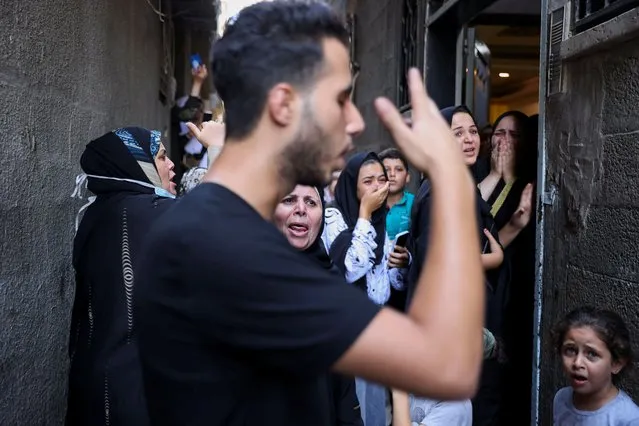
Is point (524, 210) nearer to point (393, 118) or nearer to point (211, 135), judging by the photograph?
point (211, 135)

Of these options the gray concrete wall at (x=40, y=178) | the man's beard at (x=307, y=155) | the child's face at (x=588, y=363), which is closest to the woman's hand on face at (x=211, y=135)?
the gray concrete wall at (x=40, y=178)

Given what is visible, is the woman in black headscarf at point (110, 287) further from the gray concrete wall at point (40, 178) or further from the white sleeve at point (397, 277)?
the white sleeve at point (397, 277)

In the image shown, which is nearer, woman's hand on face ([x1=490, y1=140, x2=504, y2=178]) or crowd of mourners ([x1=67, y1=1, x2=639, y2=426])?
crowd of mourners ([x1=67, y1=1, x2=639, y2=426])

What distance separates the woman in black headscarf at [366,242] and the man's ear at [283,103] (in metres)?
1.98

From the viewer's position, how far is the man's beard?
1243 mm

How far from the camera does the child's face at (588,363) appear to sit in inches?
104

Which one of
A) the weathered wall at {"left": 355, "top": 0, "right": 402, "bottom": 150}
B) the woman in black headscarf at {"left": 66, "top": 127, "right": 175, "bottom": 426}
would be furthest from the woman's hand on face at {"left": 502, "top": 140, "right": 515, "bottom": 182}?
the weathered wall at {"left": 355, "top": 0, "right": 402, "bottom": 150}

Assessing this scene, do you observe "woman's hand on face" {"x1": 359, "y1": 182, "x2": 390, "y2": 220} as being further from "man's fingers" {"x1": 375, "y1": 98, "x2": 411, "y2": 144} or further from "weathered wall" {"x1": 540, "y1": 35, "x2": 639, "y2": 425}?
"man's fingers" {"x1": 375, "y1": 98, "x2": 411, "y2": 144}

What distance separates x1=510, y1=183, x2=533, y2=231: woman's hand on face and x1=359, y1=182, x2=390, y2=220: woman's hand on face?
81 cm

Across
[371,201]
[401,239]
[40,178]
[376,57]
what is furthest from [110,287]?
[376,57]

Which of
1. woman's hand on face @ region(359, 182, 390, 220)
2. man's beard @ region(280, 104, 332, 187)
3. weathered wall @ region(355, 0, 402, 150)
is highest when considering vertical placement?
weathered wall @ region(355, 0, 402, 150)

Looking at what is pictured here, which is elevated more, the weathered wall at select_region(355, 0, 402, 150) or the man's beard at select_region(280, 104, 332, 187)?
the weathered wall at select_region(355, 0, 402, 150)

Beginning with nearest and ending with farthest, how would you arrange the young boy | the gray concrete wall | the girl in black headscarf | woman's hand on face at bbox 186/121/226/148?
the gray concrete wall < woman's hand on face at bbox 186/121/226/148 < the girl in black headscarf < the young boy

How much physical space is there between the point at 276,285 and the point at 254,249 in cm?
7
